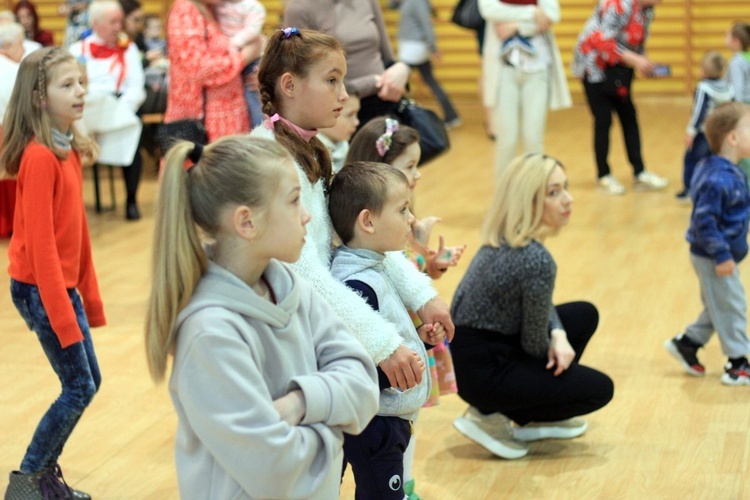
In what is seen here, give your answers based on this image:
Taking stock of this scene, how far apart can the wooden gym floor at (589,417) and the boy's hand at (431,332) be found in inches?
32.1

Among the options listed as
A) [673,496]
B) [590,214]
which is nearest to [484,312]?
[673,496]

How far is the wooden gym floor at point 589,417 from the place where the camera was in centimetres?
340

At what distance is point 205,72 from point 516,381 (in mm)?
2248

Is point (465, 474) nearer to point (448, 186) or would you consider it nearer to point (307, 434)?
point (307, 434)

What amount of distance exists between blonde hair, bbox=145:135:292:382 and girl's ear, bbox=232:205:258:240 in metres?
0.01

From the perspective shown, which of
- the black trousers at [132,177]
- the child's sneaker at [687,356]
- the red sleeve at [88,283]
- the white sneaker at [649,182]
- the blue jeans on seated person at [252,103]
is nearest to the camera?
the red sleeve at [88,283]

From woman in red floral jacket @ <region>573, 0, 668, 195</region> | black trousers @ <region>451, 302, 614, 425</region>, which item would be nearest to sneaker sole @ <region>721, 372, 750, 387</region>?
black trousers @ <region>451, 302, 614, 425</region>

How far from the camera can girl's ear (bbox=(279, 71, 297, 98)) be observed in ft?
8.34

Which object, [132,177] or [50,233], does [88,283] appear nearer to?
[50,233]

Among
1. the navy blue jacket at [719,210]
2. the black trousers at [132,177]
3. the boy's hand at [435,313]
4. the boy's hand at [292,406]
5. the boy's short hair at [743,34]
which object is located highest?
the boy's hand at [292,406]

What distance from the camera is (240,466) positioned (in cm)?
185

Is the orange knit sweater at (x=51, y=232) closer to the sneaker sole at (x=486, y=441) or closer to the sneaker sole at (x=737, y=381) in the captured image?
the sneaker sole at (x=486, y=441)

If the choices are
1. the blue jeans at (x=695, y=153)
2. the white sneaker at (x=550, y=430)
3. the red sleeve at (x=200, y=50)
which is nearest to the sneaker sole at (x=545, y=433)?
the white sneaker at (x=550, y=430)

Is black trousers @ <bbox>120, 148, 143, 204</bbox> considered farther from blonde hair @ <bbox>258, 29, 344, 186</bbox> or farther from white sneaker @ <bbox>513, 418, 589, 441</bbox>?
blonde hair @ <bbox>258, 29, 344, 186</bbox>
